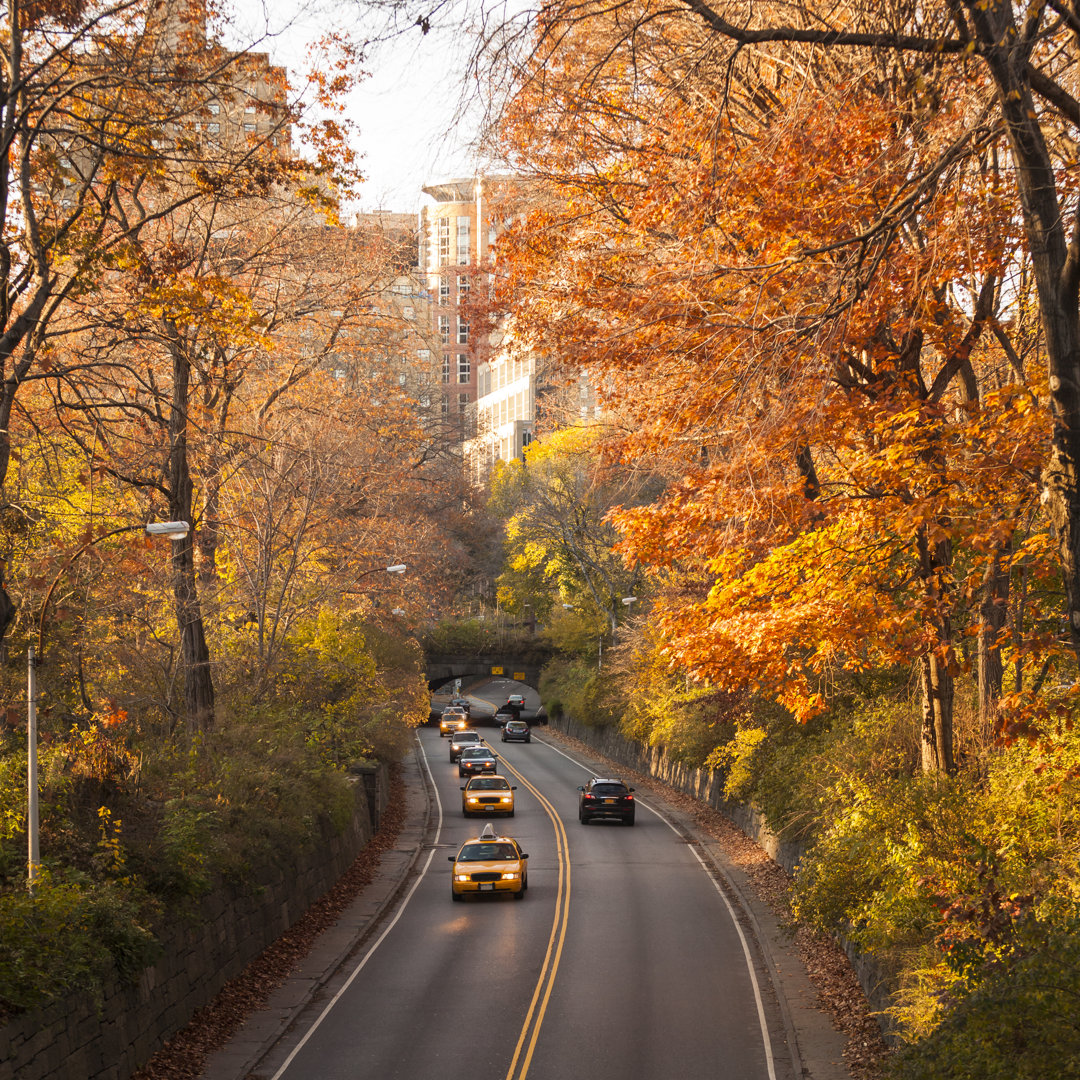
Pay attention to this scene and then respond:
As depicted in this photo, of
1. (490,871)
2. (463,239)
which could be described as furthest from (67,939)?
(463,239)

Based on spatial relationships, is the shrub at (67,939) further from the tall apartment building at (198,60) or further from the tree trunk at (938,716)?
the tree trunk at (938,716)

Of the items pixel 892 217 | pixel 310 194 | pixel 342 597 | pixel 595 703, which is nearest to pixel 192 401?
pixel 342 597

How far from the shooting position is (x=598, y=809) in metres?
37.2

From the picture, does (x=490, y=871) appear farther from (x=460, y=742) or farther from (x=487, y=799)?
(x=460, y=742)

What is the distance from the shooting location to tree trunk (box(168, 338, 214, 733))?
23.3 metres

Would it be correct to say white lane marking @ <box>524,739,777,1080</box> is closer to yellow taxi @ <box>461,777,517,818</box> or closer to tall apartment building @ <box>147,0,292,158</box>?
yellow taxi @ <box>461,777,517,818</box>

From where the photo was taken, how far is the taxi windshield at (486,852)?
2561 cm

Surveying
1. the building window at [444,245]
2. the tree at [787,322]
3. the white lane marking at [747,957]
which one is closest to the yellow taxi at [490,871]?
the white lane marking at [747,957]

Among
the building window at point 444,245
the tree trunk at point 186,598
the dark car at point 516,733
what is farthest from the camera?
the building window at point 444,245

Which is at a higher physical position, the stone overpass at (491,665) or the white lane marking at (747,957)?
the stone overpass at (491,665)

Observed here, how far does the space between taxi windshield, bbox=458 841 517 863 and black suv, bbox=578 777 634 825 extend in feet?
37.9

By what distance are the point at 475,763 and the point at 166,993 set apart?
1342 inches

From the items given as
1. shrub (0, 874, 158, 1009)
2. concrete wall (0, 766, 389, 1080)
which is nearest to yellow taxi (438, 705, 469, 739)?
concrete wall (0, 766, 389, 1080)

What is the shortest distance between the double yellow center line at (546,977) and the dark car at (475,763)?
14629 mm
